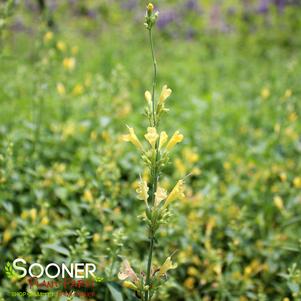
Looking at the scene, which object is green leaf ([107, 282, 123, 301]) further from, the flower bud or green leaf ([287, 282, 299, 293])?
the flower bud

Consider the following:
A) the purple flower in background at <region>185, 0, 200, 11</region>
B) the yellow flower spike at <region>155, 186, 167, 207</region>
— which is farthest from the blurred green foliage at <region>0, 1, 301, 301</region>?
the purple flower in background at <region>185, 0, 200, 11</region>

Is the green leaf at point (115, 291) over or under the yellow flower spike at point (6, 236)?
under

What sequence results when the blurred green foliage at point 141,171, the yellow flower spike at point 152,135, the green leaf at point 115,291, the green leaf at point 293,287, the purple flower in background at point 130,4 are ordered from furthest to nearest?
the purple flower in background at point 130,4
the blurred green foliage at point 141,171
the green leaf at point 293,287
the green leaf at point 115,291
the yellow flower spike at point 152,135

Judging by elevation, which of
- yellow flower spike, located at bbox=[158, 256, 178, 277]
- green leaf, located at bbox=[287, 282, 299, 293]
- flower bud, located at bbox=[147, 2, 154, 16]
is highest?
flower bud, located at bbox=[147, 2, 154, 16]

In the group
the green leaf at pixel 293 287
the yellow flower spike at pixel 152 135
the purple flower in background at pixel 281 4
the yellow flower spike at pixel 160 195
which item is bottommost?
the green leaf at pixel 293 287

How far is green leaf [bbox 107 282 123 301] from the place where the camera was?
1698mm

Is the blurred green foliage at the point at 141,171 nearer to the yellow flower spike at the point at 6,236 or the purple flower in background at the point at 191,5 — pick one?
the yellow flower spike at the point at 6,236

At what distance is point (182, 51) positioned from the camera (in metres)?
7.20

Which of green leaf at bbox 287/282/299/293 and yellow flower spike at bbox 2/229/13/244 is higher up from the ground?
A: yellow flower spike at bbox 2/229/13/244

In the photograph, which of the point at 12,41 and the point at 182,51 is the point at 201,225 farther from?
the point at 12,41

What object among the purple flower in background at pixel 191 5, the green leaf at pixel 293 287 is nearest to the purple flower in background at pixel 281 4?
the purple flower in background at pixel 191 5

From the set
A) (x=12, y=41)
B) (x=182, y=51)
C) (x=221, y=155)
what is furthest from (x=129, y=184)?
(x=12, y=41)

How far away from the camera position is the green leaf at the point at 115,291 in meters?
1.70

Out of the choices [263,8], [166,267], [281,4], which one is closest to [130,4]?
[263,8]
